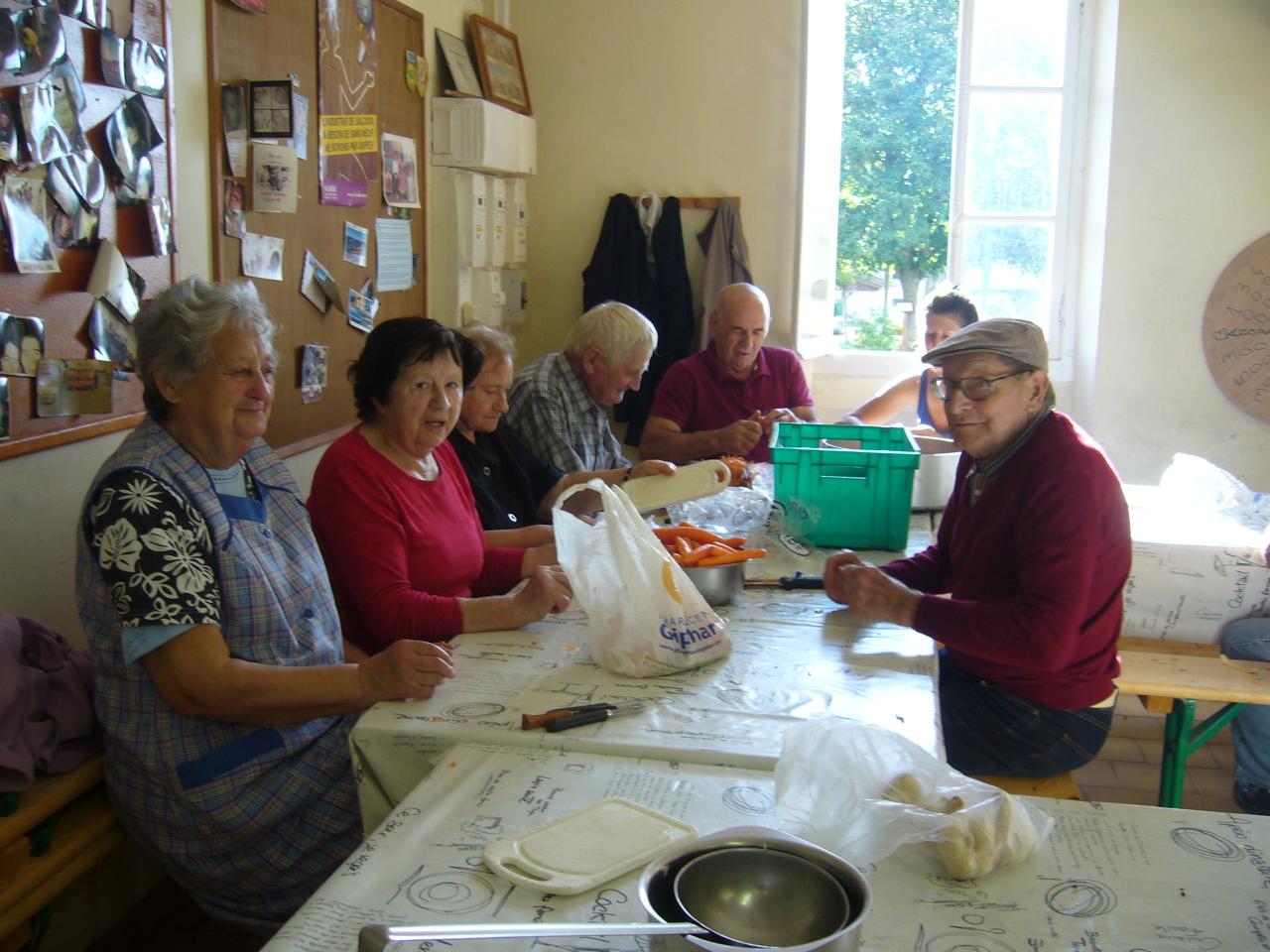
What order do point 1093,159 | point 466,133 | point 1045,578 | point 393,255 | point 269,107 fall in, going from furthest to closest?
point 1093,159, point 466,133, point 393,255, point 269,107, point 1045,578

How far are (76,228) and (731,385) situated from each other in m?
2.30

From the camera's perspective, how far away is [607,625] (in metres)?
1.65

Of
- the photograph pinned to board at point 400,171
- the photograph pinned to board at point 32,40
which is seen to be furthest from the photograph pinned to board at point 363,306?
the photograph pinned to board at point 32,40

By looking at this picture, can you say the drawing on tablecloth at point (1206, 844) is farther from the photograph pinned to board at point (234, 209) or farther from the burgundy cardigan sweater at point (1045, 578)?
the photograph pinned to board at point (234, 209)

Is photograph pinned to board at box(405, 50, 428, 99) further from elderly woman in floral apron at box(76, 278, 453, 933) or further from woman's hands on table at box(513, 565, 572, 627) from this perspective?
woman's hands on table at box(513, 565, 572, 627)

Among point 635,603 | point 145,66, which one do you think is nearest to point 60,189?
point 145,66

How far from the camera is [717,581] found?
1999 mm

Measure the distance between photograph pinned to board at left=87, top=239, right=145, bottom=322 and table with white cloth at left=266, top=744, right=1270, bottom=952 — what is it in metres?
1.34

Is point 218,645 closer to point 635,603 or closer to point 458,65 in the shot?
point 635,603

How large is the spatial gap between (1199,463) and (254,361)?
9.51ft

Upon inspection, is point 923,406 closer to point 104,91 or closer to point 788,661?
point 788,661

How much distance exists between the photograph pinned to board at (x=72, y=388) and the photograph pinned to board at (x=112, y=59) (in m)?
0.56

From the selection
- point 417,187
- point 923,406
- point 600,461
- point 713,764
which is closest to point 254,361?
point 713,764

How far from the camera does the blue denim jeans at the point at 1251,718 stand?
2.72m
